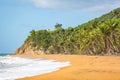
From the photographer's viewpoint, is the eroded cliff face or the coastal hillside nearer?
the coastal hillside

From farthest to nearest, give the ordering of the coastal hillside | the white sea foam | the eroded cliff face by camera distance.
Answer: the eroded cliff face → the coastal hillside → the white sea foam

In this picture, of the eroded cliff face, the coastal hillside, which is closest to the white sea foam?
the coastal hillside

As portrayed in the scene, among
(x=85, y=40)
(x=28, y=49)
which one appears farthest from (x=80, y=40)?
(x=28, y=49)

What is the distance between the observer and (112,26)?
55.3 meters

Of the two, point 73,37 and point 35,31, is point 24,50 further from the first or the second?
point 73,37

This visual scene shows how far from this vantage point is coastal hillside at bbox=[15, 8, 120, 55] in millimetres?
55969

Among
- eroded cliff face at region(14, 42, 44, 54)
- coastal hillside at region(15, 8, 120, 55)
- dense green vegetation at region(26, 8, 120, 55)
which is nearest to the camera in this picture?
dense green vegetation at region(26, 8, 120, 55)

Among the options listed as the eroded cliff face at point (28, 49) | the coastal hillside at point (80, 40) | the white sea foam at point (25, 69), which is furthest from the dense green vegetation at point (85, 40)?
the white sea foam at point (25, 69)

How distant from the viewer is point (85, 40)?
6506cm

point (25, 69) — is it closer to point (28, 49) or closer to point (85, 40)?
point (85, 40)

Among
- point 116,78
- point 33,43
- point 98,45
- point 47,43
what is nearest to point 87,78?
point 116,78

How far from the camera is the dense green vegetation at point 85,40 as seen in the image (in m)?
55.8

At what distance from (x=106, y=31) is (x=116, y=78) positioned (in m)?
42.6

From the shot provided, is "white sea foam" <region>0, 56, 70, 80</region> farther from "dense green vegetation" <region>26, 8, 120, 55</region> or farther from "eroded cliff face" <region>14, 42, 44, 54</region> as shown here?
"eroded cliff face" <region>14, 42, 44, 54</region>
